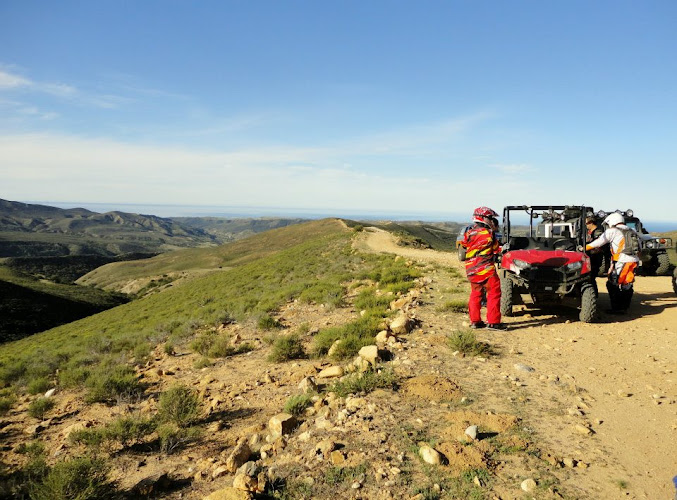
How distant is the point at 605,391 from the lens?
503 centimetres

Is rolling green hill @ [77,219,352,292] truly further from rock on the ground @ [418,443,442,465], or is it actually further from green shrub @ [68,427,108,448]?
rock on the ground @ [418,443,442,465]

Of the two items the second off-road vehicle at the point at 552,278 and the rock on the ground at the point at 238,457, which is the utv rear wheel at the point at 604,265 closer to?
the second off-road vehicle at the point at 552,278

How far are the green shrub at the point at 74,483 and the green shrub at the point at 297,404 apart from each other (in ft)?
6.64

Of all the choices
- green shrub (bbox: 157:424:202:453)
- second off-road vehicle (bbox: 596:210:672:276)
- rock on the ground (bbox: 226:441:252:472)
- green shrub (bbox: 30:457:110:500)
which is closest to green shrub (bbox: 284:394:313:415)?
rock on the ground (bbox: 226:441:252:472)

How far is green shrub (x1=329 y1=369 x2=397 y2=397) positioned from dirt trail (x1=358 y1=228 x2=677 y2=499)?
129cm

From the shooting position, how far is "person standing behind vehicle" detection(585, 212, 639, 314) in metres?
8.85

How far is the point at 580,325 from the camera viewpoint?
26.6 feet

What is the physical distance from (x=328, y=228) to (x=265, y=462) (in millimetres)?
71949

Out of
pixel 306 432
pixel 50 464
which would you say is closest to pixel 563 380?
pixel 306 432

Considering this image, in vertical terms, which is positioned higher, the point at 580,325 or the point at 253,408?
the point at 580,325

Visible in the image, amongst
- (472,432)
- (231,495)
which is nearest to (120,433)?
(231,495)

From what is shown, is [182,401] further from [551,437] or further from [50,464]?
[551,437]

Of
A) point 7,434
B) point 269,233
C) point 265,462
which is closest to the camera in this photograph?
point 265,462

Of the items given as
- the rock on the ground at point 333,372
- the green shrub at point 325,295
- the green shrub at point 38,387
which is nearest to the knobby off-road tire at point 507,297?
the rock on the ground at point 333,372
